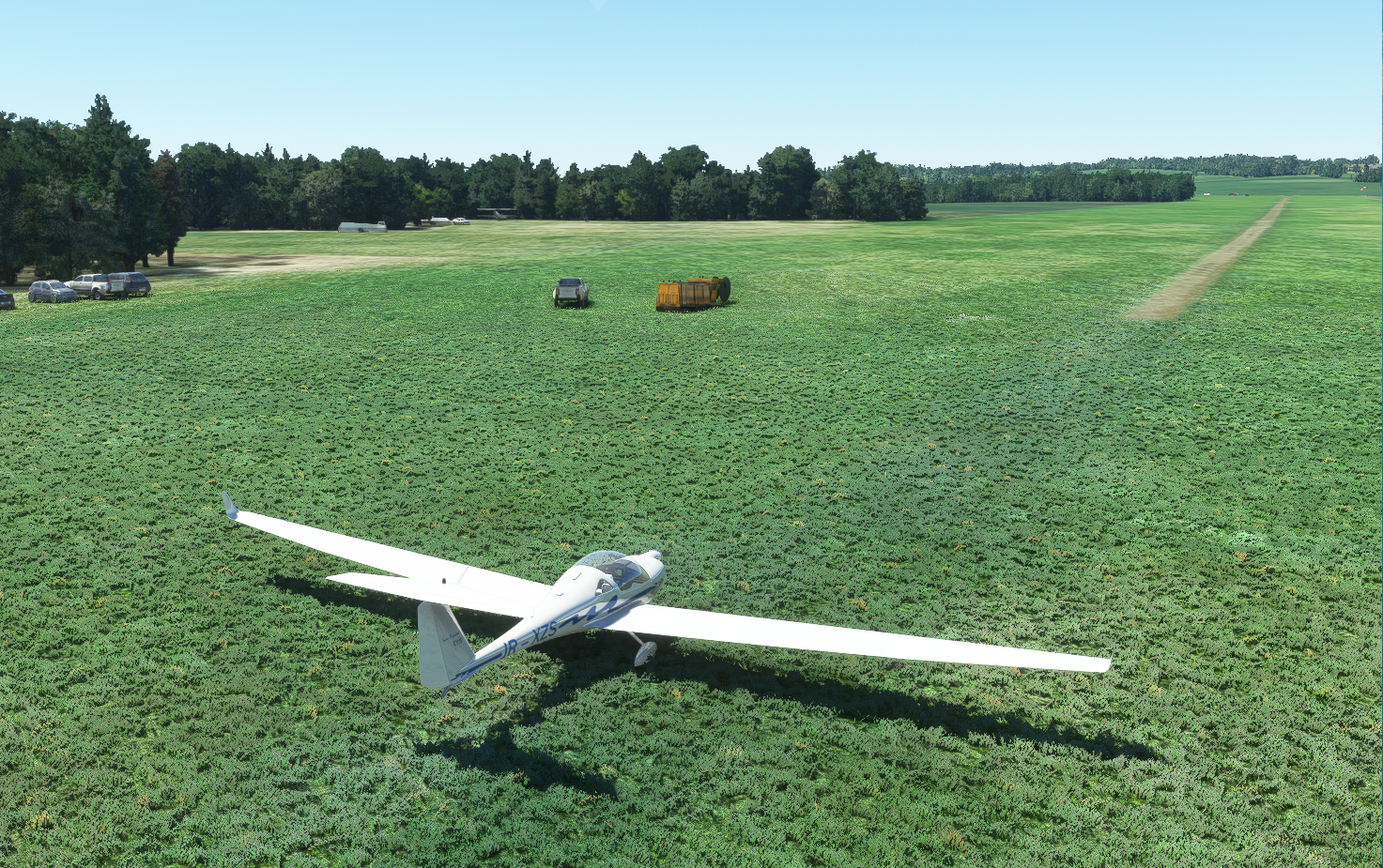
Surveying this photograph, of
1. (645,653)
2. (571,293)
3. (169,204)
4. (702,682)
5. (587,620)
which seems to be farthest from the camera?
(169,204)

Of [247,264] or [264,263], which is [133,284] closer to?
[247,264]

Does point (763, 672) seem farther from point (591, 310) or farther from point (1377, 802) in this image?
point (591, 310)

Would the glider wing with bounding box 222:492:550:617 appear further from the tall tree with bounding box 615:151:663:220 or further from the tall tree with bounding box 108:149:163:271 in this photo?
the tall tree with bounding box 615:151:663:220

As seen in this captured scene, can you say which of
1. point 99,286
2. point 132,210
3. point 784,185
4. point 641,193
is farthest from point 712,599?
point 641,193

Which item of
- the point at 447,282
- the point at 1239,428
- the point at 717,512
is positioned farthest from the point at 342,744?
the point at 447,282

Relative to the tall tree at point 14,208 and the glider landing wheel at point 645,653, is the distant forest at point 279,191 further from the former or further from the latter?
the glider landing wheel at point 645,653

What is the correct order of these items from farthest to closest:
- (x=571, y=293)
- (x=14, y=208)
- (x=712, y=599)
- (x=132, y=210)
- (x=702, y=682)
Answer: (x=132, y=210), (x=14, y=208), (x=571, y=293), (x=712, y=599), (x=702, y=682)

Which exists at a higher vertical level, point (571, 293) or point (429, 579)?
point (571, 293)
